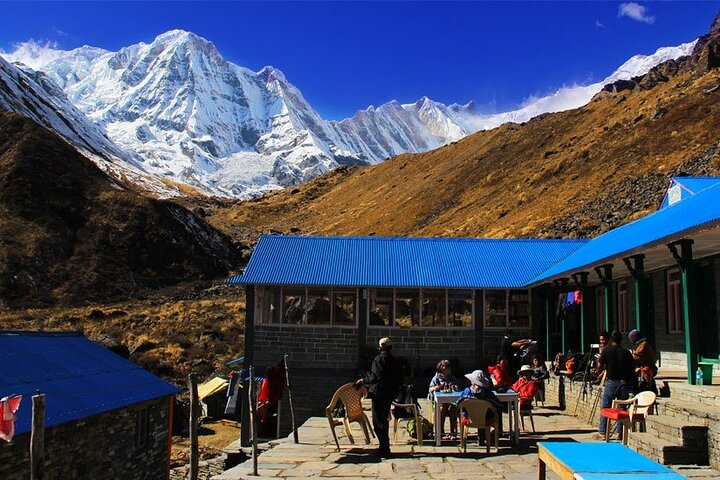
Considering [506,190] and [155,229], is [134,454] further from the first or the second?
[506,190]

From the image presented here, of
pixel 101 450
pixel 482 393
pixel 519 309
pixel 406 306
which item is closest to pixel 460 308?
pixel 406 306

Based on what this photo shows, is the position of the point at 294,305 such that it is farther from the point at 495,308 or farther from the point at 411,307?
the point at 495,308

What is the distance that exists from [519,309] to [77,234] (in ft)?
127

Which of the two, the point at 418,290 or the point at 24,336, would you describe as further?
the point at 418,290

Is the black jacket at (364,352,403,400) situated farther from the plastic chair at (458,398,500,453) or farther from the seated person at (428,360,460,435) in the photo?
the seated person at (428,360,460,435)

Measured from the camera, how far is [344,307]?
736 inches

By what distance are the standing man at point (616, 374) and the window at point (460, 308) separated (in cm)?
945

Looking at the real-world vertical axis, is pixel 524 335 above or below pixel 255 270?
below

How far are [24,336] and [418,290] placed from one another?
364 inches

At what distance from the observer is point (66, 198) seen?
173 ft

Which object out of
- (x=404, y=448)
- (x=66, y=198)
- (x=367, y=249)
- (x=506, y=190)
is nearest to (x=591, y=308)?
(x=367, y=249)

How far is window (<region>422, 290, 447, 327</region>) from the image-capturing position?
18.8 meters

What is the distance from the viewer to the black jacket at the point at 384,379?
8461 millimetres

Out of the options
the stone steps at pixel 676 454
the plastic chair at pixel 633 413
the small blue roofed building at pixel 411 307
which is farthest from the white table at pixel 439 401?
the small blue roofed building at pixel 411 307
